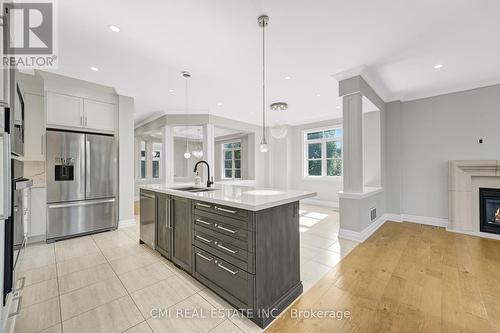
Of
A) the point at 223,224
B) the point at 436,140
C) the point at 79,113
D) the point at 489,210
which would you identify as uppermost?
the point at 79,113

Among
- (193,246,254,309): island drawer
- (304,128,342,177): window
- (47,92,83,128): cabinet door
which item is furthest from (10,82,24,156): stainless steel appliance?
(304,128,342,177): window

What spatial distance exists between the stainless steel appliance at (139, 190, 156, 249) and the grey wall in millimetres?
4955

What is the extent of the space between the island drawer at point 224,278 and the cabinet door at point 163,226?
24.1 inches

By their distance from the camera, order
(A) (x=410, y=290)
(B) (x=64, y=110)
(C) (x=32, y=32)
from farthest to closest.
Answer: (B) (x=64, y=110), (C) (x=32, y=32), (A) (x=410, y=290)

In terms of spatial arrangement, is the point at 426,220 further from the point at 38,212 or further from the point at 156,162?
the point at 156,162

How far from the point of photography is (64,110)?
349 cm

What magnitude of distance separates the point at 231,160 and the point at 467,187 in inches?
273

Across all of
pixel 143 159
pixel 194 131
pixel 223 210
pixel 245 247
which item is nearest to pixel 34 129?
pixel 223 210

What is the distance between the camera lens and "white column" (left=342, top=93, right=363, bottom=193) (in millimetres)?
3305

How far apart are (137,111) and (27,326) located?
512 centimetres

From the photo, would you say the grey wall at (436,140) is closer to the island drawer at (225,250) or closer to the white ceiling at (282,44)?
the white ceiling at (282,44)

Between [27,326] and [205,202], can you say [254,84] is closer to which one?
[205,202]

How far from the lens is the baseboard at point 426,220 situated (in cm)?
413

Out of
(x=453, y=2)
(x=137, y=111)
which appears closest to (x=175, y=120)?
(x=137, y=111)
